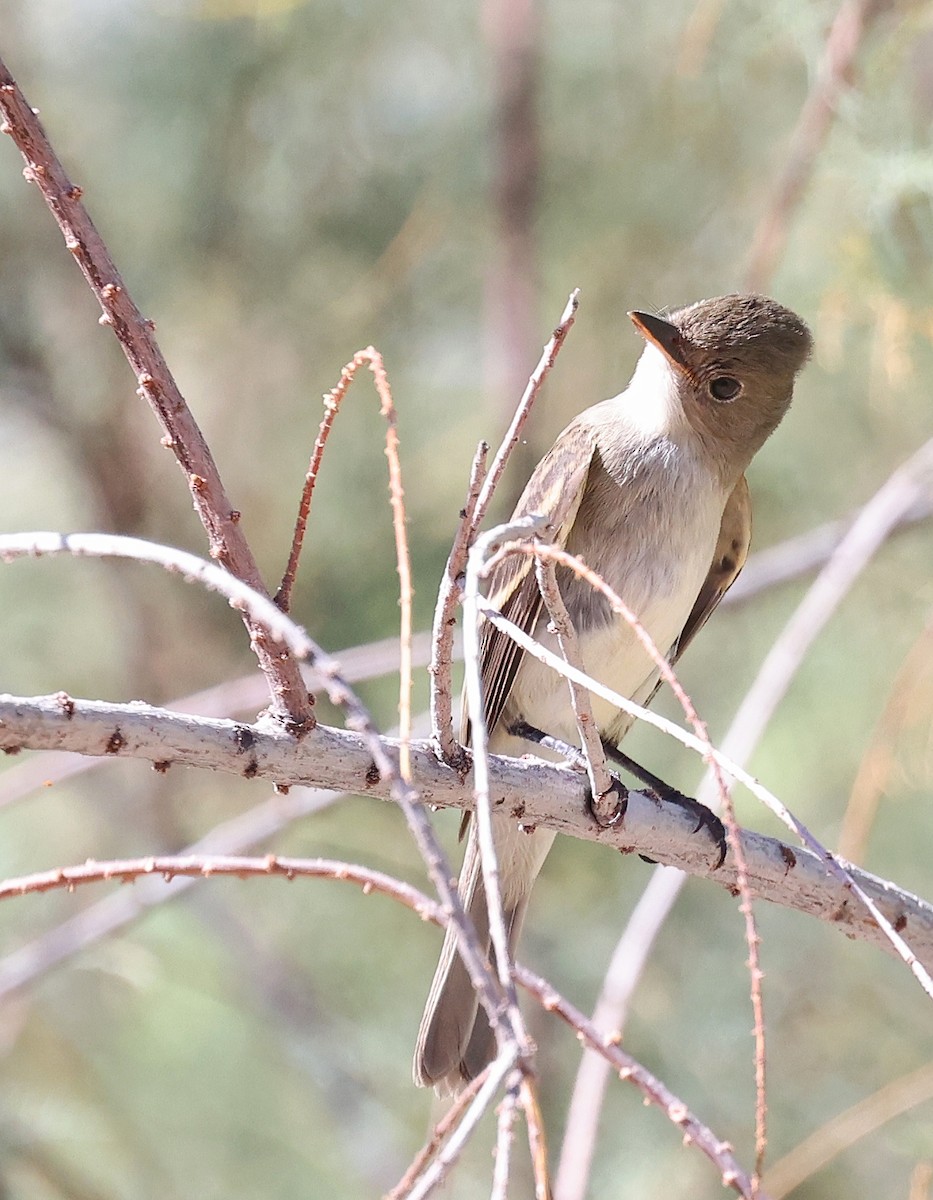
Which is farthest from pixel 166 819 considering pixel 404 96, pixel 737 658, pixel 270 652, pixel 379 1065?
pixel 270 652

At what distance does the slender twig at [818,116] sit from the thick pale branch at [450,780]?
130 centimetres

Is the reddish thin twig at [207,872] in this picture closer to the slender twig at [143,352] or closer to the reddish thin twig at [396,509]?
the reddish thin twig at [396,509]

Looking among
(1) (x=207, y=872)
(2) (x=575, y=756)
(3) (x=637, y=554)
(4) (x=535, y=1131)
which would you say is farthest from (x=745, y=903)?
(3) (x=637, y=554)

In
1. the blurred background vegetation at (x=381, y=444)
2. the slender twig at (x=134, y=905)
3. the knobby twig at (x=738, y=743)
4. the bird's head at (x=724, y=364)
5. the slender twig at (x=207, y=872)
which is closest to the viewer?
the slender twig at (x=207, y=872)

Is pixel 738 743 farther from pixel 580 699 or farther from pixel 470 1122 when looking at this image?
pixel 470 1122

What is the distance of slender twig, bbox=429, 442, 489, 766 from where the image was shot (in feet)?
3.67

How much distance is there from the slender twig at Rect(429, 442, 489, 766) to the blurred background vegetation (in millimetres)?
1907

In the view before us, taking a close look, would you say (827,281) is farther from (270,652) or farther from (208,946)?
(208,946)

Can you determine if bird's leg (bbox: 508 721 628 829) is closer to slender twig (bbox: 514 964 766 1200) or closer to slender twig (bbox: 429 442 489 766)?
slender twig (bbox: 429 442 489 766)

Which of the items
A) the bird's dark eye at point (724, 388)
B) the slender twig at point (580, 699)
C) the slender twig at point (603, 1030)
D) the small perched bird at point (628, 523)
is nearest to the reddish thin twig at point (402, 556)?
the slender twig at point (580, 699)

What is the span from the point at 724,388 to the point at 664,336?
0.47 ft

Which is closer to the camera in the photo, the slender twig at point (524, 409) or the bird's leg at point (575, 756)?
the slender twig at point (524, 409)

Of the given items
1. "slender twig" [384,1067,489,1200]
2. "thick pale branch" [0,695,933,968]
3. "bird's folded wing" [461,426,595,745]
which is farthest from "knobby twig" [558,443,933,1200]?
"slender twig" [384,1067,489,1200]

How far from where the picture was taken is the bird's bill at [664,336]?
82.6 inches
